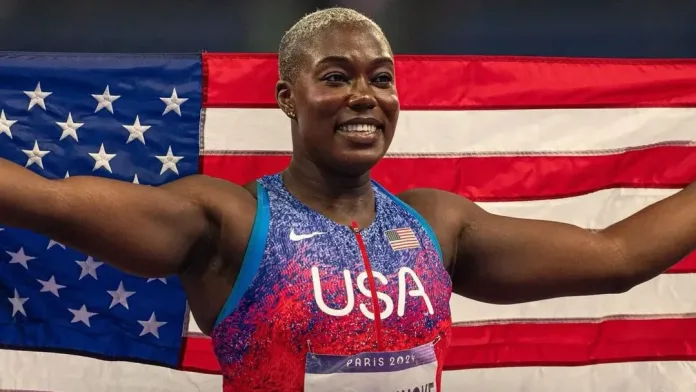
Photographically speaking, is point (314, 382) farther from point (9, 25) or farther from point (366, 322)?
point (9, 25)

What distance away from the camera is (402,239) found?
129cm

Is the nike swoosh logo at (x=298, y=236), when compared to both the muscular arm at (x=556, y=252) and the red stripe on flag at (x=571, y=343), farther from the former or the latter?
the red stripe on flag at (x=571, y=343)

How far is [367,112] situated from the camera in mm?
1246

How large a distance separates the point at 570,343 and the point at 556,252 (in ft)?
2.45

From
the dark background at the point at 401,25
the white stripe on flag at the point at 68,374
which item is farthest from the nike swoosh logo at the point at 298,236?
the dark background at the point at 401,25

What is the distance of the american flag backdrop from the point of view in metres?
1.86

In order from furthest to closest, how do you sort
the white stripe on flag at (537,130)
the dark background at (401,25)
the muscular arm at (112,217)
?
the dark background at (401,25) < the white stripe on flag at (537,130) < the muscular arm at (112,217)

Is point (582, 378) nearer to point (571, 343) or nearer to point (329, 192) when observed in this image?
point (571, 343)

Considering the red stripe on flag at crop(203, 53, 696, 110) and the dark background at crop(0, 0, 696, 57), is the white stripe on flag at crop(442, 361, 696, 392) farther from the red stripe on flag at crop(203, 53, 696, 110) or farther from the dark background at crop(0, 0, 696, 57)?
the dark background at crop(0, 0, 696, 57)

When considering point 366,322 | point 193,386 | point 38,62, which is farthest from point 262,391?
point 38,62

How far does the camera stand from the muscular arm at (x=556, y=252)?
140 centimetres

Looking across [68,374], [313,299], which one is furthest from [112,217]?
[68,374]

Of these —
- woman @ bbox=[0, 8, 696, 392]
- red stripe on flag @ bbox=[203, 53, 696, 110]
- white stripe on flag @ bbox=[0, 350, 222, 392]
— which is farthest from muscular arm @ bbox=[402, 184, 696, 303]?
white stripe on flag @ bbox=[0, 350, 222, 392]

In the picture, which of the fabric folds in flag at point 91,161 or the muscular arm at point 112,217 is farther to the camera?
the fabric folds in flag at point 91,161
